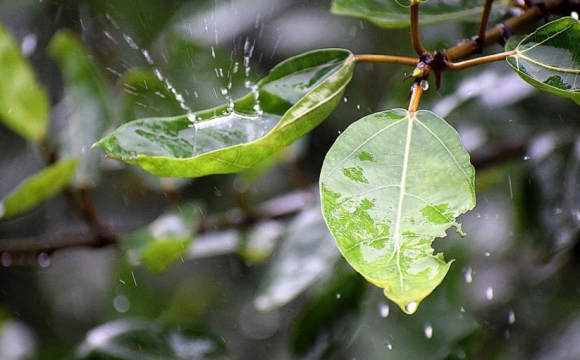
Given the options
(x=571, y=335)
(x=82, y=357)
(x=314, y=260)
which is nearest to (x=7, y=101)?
(x=82, y=357)

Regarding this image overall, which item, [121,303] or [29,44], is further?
[29,44]

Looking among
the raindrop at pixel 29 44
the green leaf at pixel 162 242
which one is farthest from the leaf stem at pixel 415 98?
the raindrop at pixel 29 44

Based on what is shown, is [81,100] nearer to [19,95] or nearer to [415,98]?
[19,95]

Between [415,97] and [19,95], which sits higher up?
[415,97]

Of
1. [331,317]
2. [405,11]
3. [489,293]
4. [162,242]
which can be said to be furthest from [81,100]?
[489,293]

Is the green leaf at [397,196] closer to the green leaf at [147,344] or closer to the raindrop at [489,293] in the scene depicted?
the green leaf at [147,344]

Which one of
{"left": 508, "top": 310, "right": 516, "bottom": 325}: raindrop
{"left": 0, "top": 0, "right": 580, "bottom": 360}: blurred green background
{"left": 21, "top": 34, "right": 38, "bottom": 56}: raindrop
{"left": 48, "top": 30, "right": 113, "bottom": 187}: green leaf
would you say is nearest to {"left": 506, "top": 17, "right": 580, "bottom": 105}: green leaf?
{"left": 0, "top": 0, "right": 580, "bottom": 360}: blurred green background
